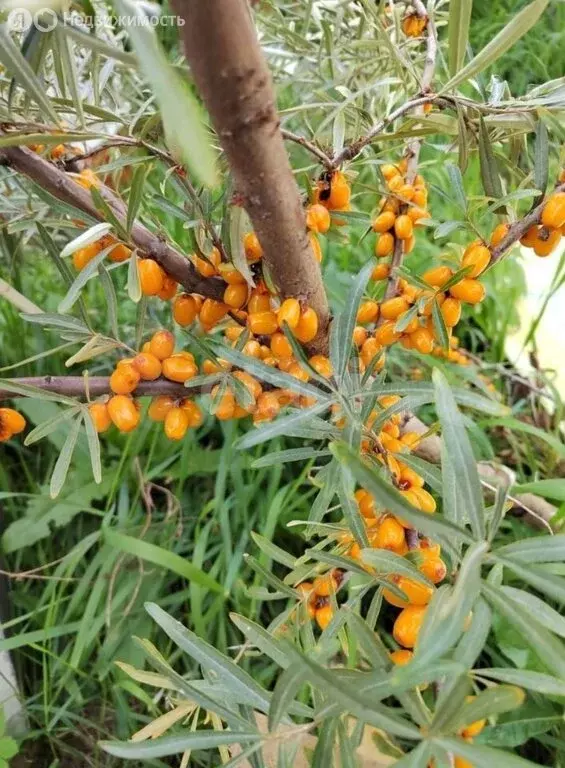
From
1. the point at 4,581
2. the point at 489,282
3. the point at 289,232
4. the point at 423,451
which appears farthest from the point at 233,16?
the point at 489,282

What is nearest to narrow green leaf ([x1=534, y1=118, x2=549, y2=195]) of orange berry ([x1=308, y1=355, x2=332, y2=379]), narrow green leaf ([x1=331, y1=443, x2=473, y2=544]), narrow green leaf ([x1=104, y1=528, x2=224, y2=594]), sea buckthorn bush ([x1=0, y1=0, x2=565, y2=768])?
sea buckthorn bush ([x1=0, y1=0, x2=565, y2=768])

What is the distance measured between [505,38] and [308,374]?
0.24m

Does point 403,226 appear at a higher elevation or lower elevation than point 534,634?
higher

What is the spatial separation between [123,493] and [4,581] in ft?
0.70

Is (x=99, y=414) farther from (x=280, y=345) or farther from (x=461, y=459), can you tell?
(x=461, y=459)

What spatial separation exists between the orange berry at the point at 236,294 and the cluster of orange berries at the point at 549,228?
226 mm

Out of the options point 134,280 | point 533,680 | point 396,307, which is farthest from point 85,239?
point 533,680

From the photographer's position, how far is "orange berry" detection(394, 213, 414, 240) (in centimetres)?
57

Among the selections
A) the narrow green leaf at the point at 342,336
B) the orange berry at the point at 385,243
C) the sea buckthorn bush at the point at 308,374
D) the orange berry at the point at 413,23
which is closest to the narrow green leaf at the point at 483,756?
the sea buckthorn bush at the point at 308,374

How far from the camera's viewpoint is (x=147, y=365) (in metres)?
0.47

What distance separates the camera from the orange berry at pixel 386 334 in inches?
20.0

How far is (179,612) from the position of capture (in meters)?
0.92

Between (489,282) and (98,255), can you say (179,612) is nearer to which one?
(98,255)

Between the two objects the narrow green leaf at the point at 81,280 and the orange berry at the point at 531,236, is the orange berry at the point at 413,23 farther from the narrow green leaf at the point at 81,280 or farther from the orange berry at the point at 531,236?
the narrow green leaf at the point at 81,280
